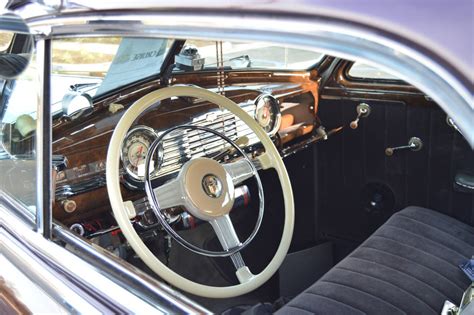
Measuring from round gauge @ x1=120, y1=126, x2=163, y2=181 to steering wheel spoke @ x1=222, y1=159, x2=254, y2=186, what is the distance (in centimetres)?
24

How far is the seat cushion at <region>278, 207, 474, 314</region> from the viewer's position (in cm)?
175

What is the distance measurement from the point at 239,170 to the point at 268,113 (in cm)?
79

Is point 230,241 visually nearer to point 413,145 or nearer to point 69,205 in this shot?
point 69,205

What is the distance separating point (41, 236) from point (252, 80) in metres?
1.60

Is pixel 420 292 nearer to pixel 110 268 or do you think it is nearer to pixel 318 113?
pixel 110 268

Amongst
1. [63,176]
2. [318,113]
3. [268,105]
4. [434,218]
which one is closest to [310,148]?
[318,113]

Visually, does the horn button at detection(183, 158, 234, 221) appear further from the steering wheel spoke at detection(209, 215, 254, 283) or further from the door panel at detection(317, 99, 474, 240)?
the door panel at detection(317, 99, 474, 240)

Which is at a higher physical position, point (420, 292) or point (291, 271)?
point (420, 292)

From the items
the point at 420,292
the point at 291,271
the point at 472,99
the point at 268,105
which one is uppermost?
the point at 472,99

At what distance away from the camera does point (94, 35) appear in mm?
1153

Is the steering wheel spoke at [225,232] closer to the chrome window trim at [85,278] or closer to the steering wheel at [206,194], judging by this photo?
the steering wheel at [206,194]

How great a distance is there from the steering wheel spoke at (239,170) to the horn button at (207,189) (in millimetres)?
63

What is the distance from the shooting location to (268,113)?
104 inches

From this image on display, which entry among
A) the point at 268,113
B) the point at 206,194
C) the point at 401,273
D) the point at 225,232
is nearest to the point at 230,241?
the point at 225,232
